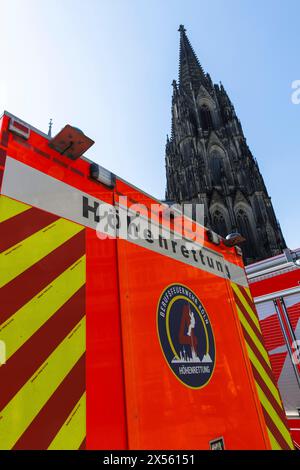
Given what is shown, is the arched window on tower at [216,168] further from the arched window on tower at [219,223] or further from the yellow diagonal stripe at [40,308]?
the yellow diagonal stripe at [40,308]

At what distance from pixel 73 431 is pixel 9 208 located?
102 centimetres

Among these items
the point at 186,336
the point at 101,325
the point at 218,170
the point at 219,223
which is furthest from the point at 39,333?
the point at 218,170

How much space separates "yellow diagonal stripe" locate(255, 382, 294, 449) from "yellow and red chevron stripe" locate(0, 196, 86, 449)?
1.83m

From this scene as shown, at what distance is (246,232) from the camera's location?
3231 centimetres

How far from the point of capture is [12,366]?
1.20 m

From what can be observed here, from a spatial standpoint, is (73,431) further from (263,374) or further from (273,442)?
(263,374)

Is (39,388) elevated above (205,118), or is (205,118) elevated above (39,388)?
(205,118)

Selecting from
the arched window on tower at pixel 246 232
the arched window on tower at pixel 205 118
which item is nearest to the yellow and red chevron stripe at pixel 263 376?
the arched window on tower at pixel 246 232

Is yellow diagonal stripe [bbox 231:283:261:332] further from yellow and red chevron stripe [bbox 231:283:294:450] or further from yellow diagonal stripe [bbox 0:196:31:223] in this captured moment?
yellow diagonal stripe [bbox 0:196:31:223]

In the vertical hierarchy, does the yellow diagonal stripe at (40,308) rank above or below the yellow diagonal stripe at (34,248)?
below

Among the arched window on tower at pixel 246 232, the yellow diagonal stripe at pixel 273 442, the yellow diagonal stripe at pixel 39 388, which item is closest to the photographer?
the yellow diagonal stripe at pixel 39 388

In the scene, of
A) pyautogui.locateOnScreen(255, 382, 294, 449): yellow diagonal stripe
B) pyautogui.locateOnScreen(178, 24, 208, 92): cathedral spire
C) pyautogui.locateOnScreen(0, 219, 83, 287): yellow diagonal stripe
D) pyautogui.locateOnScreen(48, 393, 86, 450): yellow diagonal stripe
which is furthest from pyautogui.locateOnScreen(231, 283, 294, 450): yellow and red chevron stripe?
pyautogui.locateOnScreen(178, 24, 208, 92): cathedral spire

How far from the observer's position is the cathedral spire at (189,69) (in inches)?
1788

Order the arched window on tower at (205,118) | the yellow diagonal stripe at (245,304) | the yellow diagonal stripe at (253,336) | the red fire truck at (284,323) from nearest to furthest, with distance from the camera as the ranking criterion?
the yellow diagonal stripe at (253,336) → the yellow diagonal stripe at (245,304) → the red fire truck at (284,323) → the arched window on tower at (205,118)
